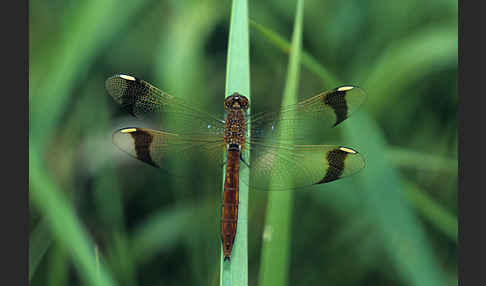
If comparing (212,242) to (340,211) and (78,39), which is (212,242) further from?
(78,39)

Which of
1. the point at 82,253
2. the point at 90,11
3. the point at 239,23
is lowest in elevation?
the point at 82,253

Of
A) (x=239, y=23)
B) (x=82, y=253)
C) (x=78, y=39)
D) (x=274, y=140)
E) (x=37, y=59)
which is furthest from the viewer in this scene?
(x=37, y=59)

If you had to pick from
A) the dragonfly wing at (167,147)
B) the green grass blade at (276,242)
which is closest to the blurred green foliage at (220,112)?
the dragonfly wing at (167,147)

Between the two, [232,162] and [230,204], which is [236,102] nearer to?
[232,162]

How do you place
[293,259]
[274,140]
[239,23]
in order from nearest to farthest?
[239,23] → [274,140] → [293,259]

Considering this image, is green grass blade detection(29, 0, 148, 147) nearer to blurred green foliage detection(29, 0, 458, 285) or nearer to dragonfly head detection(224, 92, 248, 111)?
blurred green foliage detection(29, 0, 458, 285)

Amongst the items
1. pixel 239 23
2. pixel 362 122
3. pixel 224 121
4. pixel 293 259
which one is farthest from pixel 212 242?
pixel 239 23

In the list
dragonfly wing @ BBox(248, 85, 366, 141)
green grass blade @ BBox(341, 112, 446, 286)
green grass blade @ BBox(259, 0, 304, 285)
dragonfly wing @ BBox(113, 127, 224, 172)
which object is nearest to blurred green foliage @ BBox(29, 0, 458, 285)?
green grass blade @ BBox(341, 112, 446, 286)
